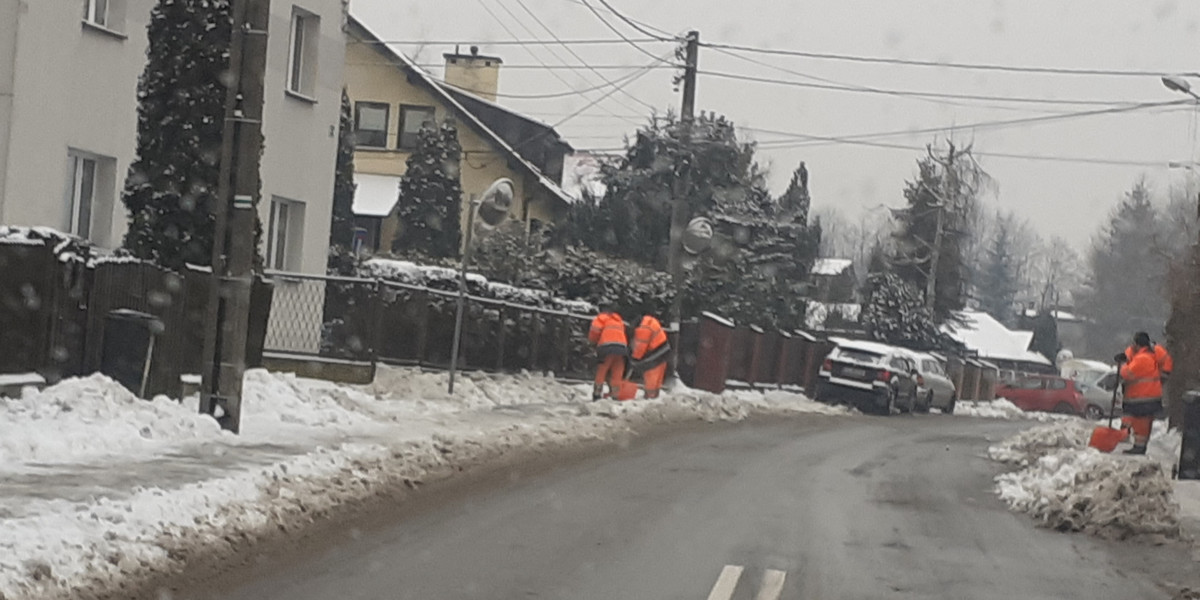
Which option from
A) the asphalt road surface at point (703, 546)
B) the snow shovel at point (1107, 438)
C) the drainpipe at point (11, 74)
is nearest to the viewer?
the asphalt road surface at point (703, 546)

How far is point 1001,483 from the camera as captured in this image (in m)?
16.4

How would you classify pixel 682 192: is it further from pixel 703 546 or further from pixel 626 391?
pixel 703 546

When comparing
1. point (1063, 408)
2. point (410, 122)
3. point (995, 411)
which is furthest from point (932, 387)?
point (1063, 408)

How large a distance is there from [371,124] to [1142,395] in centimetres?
3324

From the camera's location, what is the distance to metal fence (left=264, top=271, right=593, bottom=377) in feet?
69.1

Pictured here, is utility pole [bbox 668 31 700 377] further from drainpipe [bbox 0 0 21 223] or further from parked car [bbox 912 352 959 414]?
drainpipe [bbox 0 0 21 223]

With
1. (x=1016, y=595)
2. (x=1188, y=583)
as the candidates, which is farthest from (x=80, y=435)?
(x=1188, y=583)

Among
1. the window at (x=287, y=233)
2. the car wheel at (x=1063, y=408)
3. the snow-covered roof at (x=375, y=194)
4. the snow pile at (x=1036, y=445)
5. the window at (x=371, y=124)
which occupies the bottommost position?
the car wheel at (x=1063, y=408)

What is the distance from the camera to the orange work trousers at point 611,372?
2362 centimetres

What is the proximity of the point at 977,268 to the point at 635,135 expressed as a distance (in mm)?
84068

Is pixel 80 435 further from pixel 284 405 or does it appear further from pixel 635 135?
pixel 635 135

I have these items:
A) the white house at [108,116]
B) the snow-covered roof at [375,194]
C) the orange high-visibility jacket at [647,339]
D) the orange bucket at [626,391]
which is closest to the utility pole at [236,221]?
the white house at [108,116]

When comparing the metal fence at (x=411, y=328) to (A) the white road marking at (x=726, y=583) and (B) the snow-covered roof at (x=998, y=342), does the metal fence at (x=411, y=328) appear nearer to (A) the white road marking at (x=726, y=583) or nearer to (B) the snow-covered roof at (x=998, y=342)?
(A) the white road marking at (x=726, y=583)

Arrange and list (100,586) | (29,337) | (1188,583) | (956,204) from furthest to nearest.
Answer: (956,204) → (29,337) → (1188,583) → (100,586)
